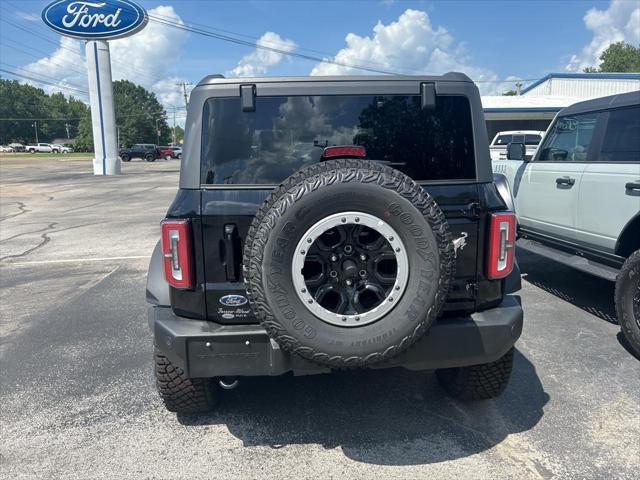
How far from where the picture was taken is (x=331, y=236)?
234 centimetres

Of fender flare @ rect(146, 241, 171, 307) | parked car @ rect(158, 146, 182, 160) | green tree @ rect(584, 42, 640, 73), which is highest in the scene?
green tree @ rect(584, 42, 640, 73)

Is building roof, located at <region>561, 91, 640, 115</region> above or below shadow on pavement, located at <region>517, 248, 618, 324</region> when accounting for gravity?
above

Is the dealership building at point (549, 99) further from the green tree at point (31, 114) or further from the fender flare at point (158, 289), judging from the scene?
the green tree at point (31, 114)

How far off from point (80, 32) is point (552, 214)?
2959 cm

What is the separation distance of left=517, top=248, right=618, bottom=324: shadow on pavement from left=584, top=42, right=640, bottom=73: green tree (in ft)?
260

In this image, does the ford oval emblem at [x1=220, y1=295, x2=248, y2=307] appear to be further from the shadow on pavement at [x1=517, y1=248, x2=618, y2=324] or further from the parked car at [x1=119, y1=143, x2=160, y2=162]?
the parked car at [x1=119, y1=143, x2=160, y2=162]

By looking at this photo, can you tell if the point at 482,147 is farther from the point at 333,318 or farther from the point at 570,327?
the point at 570,327

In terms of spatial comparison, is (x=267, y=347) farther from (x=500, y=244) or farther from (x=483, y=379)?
(x=483, y=379)

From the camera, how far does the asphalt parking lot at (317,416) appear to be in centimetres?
261

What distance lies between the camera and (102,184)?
21.9m

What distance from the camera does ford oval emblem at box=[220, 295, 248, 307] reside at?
252cm

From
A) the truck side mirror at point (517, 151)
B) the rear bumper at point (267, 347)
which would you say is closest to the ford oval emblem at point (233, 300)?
the rear bumper at point (267, 347)

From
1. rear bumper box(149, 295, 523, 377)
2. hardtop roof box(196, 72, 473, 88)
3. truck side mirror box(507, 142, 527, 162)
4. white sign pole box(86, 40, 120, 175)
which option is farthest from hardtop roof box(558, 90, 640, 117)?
white sign pole box(86, 40, 120, 175)

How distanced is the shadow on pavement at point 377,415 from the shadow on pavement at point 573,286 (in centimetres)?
190
